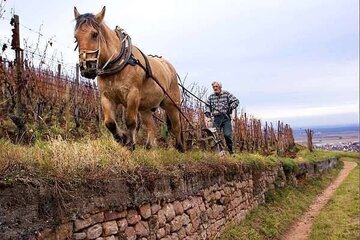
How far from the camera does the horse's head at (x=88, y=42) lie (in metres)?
5.90

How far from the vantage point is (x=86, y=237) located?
4.75 meters

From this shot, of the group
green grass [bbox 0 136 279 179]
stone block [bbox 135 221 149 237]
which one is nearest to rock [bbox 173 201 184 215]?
green grass [bbox 0 136 279 179]

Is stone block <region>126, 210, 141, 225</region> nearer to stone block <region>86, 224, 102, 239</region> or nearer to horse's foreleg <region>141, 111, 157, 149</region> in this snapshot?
stone block <region>86, 224, 102, 239</region>

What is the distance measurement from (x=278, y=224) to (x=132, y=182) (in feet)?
20.9

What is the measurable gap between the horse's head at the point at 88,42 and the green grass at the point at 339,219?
6528 millimetres

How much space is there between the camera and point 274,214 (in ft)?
39.5

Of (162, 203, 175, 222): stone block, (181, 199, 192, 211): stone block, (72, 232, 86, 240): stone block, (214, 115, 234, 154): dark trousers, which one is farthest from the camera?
(214, 115, 234, 154): dark trousers

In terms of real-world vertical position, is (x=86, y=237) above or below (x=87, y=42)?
below

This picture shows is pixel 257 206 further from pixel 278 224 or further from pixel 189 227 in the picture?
pixel 189 227

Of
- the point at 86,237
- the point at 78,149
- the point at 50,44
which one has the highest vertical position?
the point at 50,44

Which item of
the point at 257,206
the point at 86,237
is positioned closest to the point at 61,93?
the point at 257,206

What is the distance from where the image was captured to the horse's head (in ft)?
19.4

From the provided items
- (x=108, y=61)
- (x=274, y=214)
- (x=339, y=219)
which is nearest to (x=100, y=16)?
(x=108, y=61)

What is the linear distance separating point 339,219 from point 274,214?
1733 mm
